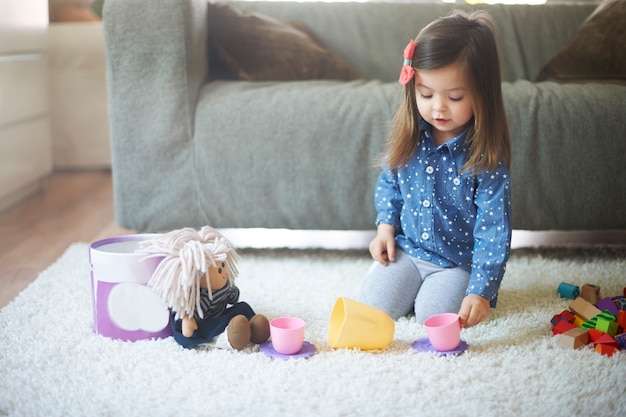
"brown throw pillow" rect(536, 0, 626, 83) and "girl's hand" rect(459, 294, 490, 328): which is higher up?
"brown throw pillow" rect(536, 0, 626, 83)

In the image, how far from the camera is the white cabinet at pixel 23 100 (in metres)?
2.19

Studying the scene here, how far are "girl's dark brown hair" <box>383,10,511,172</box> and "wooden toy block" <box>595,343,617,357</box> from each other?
0.37 m

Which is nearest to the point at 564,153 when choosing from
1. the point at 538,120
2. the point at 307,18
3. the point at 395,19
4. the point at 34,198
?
the point at 538,120

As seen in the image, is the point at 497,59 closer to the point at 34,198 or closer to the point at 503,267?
the point at 503,267

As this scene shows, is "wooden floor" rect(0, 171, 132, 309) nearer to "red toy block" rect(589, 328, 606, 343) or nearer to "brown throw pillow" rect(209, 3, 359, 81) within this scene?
"brown throw pillow" rect(209, 3, 359, 81)

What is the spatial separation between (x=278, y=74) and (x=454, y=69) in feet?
2.65

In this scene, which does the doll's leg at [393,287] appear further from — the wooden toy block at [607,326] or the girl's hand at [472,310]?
the wooden toy block at [607,326]

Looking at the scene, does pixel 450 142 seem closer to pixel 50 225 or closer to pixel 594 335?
pixel 594 335

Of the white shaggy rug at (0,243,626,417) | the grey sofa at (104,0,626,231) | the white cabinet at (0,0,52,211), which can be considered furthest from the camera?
the white cabinet at (0,0,52,211)

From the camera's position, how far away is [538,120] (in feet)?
5.49

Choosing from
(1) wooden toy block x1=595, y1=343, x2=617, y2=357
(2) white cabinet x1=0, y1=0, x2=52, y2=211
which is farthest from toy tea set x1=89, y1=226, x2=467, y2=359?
(2) white cabinet x1=0, y1=0, x2=52, y2=211

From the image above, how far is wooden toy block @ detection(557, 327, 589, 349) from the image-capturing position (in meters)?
1.21

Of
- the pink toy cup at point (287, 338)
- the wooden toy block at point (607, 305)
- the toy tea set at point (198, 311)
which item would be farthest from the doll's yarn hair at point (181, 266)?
the wooden toy block at point (607, 305)

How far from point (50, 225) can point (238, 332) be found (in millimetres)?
1164
